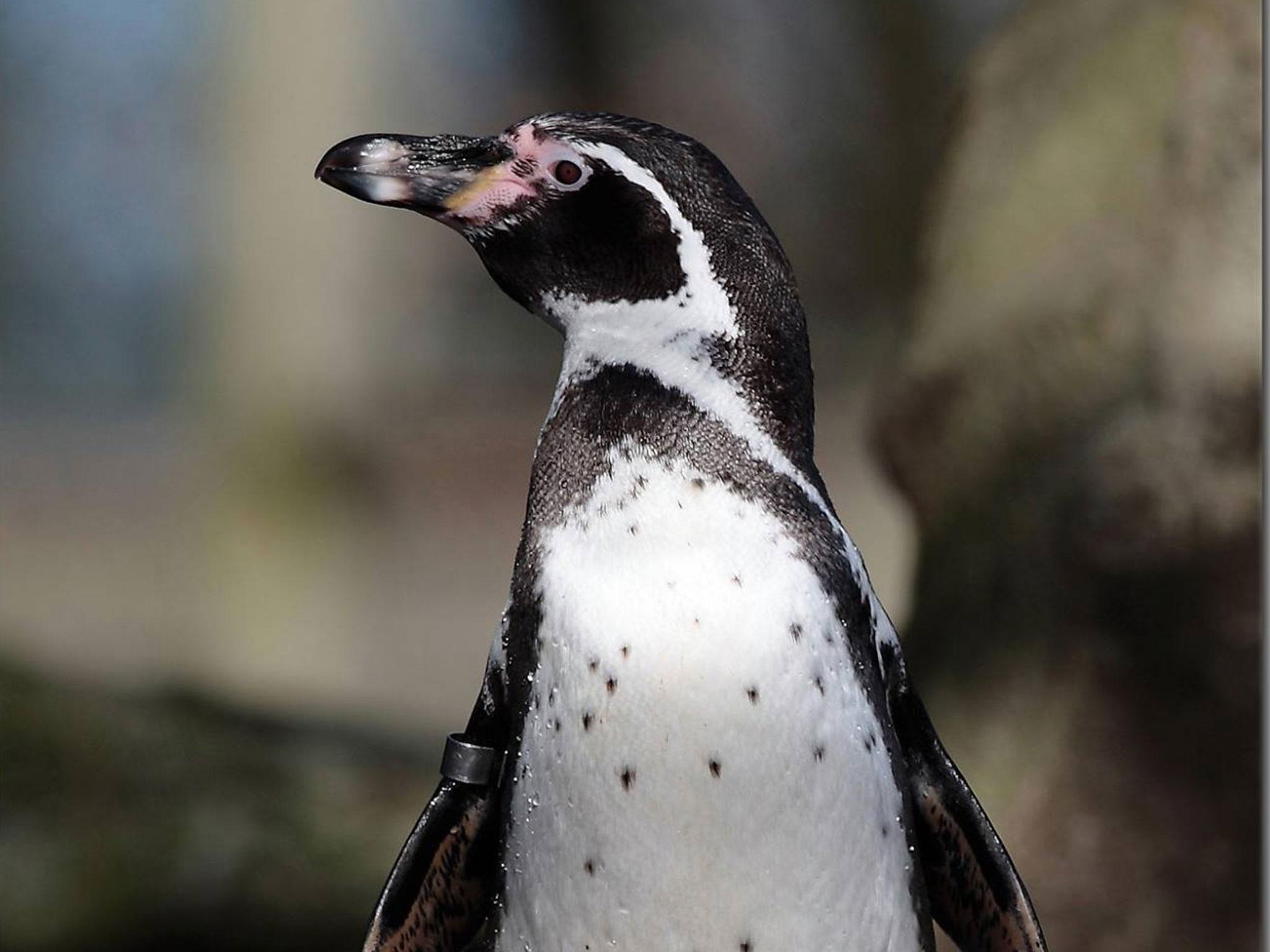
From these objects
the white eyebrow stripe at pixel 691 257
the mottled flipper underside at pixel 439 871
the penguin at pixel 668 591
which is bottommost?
the mottled flipper underside at pixel 439 871

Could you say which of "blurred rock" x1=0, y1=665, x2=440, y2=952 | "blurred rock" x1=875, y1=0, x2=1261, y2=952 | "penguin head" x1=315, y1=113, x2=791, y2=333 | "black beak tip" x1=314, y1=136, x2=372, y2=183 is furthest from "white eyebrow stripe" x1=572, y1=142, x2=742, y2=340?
"blurred rock" x1=0, y1=665, x2=440, y2=952

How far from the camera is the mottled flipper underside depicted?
2.62 feet

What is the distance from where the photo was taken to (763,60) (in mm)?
4316

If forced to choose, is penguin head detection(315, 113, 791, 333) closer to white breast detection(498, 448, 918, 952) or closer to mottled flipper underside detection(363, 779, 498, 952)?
white breast detection(498, 448, 918, 952)

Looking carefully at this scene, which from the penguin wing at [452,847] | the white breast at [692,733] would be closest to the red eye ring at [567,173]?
the white breast at [692,733]

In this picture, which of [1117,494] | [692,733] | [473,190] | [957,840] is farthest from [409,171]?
[1117,494]

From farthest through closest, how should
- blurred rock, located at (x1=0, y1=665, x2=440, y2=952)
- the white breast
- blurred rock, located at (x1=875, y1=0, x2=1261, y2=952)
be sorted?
blurred rock, located at (x1=0, y1=665, x2=440, y2=952) < blurred rock, located at (x1=875, y1=0, x2=1261, y2=952) < the white breast

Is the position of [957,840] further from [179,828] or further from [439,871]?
[179,828]

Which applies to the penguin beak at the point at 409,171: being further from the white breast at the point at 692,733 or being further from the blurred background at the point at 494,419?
the blurred background at the point at 494,419

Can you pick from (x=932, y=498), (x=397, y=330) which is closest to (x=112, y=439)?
(x=397, y=330)

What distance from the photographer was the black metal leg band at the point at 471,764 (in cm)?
79

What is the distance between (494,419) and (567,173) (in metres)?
5.50

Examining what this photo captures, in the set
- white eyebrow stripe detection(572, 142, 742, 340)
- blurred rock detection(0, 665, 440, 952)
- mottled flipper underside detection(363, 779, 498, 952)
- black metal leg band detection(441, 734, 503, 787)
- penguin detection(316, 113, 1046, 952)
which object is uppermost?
white eyebrow stripe detection(572, 142, 742, 340)

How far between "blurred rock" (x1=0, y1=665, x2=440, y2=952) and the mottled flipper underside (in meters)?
0.87
